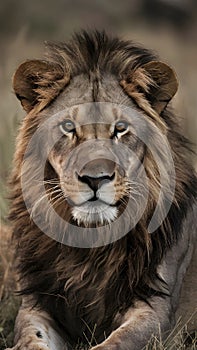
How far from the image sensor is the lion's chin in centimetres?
534

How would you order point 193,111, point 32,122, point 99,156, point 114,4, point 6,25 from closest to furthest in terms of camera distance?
point 99,156 < point 32,122 < point 193,111 < point 6,25 < point 114,4

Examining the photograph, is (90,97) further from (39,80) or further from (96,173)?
(96,173)

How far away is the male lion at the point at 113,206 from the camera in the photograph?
5.60m

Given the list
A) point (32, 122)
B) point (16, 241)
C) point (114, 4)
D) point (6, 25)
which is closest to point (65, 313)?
point (16, 241)

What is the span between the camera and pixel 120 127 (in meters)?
5.60

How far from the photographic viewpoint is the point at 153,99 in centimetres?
582

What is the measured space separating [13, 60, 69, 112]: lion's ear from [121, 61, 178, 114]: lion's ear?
34 cm

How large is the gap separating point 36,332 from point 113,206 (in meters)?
0.83

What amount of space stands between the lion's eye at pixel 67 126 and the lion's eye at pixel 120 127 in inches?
8.5

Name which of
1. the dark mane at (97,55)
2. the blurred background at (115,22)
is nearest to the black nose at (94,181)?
the dark mane at (97,55)

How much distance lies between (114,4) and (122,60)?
18.8m

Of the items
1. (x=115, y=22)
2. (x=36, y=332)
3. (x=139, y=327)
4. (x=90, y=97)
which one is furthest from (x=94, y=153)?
(x=115, y=22)

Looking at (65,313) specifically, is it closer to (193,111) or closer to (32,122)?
(32,122)

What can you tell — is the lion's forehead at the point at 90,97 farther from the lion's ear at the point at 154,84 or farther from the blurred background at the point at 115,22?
the blurred background at the point at 115,22
